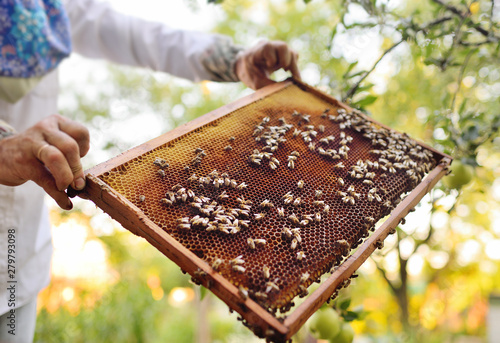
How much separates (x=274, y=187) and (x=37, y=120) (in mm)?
1756

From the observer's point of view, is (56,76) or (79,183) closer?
(79,183)

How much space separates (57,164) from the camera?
1311 mm

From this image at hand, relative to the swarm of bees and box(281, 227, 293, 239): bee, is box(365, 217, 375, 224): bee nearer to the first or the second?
the swarm of bees

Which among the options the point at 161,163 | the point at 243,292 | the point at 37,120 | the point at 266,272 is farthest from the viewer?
the point at 37,120

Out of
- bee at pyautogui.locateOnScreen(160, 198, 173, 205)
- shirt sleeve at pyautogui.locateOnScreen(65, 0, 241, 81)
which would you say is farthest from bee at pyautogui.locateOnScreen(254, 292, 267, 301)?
shirt sleeve at pyautogui.locateOnScreen(65, 0, 241, 81)

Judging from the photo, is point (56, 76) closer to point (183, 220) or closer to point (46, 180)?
point (46, 180)

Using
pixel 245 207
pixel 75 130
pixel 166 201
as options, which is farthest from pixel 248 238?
pixel 75 130

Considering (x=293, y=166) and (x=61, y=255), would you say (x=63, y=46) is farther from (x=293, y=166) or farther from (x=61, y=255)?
(x=61, y=255)

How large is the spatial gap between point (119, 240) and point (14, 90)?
6.89m

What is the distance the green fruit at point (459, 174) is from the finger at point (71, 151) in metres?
1.98

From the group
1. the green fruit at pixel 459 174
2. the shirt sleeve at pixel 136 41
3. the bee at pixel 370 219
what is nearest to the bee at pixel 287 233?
the bee at pixel 370 219

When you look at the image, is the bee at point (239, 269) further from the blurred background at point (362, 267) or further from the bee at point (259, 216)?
the blurred background at point (362, 267)

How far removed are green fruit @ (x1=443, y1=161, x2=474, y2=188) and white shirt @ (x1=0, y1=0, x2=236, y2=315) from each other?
6.04 ft

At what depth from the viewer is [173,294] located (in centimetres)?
1095
